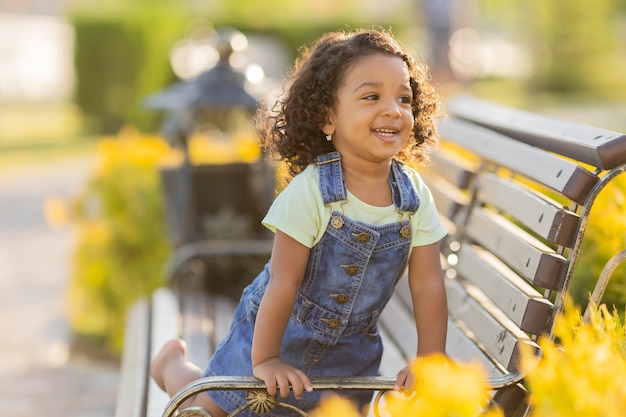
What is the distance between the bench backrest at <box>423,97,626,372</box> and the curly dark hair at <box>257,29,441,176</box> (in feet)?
1.11

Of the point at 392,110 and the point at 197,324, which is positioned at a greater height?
the point at 392,110

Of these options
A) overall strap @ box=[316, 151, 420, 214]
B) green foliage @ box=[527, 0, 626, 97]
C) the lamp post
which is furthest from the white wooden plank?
green foliage @ box=[527, 0, 626, 97]

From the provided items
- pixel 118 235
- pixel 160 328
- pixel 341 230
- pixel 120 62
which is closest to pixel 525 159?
pixel 341 230

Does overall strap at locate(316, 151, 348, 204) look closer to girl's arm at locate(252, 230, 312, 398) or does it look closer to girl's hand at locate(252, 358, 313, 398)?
girl's arm at locate(252, 230, 312, 398)

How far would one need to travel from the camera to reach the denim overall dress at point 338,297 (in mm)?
2566

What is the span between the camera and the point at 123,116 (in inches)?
635

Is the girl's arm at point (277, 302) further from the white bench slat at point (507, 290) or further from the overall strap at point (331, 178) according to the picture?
the white bench slat at point (507, 290)

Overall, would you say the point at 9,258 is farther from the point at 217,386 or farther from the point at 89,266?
the point at 217,386

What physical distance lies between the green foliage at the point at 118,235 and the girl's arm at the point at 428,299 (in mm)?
3135

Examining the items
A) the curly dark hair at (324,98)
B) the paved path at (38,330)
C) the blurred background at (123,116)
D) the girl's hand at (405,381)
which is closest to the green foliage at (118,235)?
the blurred background at (123,116)

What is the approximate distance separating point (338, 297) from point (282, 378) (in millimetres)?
279

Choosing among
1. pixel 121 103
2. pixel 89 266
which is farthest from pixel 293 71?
pixel 121 103

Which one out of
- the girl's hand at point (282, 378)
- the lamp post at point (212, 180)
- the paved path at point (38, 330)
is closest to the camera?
the girl's hand at point (282, 378)

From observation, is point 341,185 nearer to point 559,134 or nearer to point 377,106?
point 377,106
